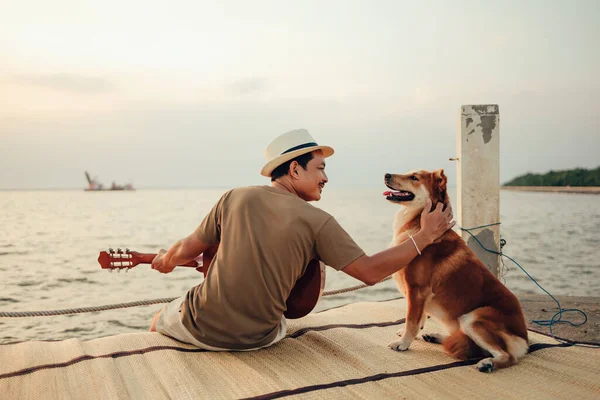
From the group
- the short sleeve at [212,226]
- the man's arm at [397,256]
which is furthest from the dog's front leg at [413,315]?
the short sleeve at [212,226]

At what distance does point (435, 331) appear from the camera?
13.2 ft

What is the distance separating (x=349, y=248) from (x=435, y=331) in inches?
67.4

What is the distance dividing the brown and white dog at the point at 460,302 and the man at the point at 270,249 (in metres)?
0.28

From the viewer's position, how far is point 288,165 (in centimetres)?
309

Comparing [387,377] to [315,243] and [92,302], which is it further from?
[92,302]

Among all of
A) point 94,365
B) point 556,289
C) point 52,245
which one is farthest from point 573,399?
point 52,245

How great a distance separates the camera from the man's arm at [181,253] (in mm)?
3207

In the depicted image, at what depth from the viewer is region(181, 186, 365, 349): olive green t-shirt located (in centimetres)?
281

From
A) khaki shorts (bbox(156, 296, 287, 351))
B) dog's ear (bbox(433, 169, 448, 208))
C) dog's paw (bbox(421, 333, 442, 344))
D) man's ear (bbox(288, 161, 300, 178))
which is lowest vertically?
dog's paw (bbox(421, 333, 442, 344))

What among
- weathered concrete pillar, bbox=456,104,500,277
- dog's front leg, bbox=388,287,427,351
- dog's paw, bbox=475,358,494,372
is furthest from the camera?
weathered concrete pillar, bbox=456,104,500,277

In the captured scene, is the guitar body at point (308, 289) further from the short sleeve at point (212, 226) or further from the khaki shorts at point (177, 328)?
the short sleeve at point (212, 226)

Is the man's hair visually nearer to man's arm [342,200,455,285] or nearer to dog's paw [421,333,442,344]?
man's arm [342,200,455,285]

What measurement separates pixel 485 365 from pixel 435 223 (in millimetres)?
955

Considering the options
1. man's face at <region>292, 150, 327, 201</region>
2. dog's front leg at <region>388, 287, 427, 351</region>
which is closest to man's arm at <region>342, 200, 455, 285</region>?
dog's front leg at <region>388, 287, 427, 351</region>
